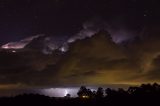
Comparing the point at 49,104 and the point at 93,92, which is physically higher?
the point at 93,92

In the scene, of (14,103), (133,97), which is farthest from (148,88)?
(14,103)

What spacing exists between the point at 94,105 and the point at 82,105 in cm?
307

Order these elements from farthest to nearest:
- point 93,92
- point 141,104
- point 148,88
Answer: point 93,92
point 148,88
point 141,104

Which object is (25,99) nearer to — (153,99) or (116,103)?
(116,103)

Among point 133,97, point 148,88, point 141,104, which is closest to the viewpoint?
point 141,104

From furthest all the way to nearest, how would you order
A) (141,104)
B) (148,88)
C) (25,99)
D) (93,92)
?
1. (93,92)
2. (148,88)
3. (25,99)
4. (141,104)

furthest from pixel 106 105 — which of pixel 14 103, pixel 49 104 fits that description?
pixel 14 103

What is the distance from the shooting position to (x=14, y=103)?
295 ft

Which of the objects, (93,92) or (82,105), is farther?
(93,92)

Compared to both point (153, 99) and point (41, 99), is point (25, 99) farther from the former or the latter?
point (153, 99)

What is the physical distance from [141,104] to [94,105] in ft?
38.6

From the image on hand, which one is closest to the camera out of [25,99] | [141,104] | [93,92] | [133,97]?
[141,104]

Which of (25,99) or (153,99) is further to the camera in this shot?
(25,99)

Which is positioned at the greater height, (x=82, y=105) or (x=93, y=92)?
(x=93, y=92)
